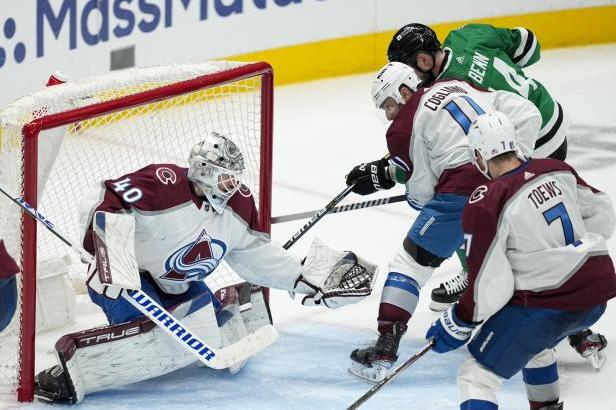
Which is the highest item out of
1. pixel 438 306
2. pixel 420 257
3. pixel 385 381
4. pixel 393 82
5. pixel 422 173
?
pixel 393 82

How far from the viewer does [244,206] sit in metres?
4.09

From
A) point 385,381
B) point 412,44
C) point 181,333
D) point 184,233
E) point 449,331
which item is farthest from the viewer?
point 412,44

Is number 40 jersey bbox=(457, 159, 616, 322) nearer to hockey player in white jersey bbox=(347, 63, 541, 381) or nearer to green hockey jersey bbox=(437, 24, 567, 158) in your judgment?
hockey player in white jersey bbox=(347, 63, 541, 381)

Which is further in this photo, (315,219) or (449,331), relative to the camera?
(315,219)

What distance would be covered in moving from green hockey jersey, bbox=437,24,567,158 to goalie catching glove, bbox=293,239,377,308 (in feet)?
2.53

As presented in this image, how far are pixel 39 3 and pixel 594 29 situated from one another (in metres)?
4.13

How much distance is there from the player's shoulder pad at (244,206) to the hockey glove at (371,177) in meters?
0.63

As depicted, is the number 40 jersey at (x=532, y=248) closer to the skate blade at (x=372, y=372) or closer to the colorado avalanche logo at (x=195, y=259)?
the skate blade at (x=372, y=372)

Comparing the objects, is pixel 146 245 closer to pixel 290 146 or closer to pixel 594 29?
pixel 290 146

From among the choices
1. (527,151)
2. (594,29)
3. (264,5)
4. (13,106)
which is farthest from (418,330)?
(594,29)

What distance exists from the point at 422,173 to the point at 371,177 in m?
0.51

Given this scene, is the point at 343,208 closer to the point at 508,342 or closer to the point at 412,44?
the point at 412,44

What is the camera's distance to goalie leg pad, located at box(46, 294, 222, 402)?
3.93 meters

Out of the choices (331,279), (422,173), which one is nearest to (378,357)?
(331,279)
